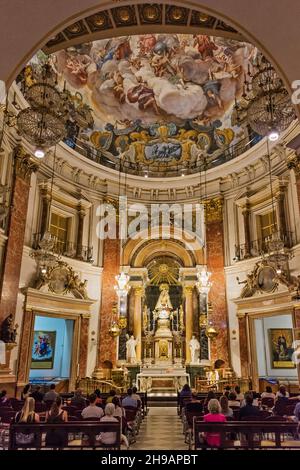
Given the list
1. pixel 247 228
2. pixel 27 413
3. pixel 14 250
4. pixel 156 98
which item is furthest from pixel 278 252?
pixel 156 98

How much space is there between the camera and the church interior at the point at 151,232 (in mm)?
13836

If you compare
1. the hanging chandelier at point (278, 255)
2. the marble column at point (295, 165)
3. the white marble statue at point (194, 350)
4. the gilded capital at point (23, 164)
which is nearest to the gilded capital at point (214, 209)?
the hanging chandelier at point (278, 255)

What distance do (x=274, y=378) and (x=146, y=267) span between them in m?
8.04

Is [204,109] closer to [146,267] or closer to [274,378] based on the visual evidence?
[146,267]

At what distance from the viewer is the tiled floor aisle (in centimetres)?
729

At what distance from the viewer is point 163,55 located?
59.3ft

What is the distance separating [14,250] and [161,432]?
783 centimetres

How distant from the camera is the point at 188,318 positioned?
57.8 ft

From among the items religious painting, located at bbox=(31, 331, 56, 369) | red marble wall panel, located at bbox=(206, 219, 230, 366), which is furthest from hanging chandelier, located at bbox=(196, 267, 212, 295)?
religious painting, located at bbox=(31, 331, 56, 369)

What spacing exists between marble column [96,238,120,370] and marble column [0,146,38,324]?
191 inches

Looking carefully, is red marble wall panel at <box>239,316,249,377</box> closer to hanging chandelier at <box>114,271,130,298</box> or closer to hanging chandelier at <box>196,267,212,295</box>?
hanging chandelier at <box>196,267,212,295</box>

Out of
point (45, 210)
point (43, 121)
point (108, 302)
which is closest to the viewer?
point (43, 121)

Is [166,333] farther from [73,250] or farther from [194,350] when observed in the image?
[73,250]

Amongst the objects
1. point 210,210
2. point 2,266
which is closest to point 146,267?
point 210,210
